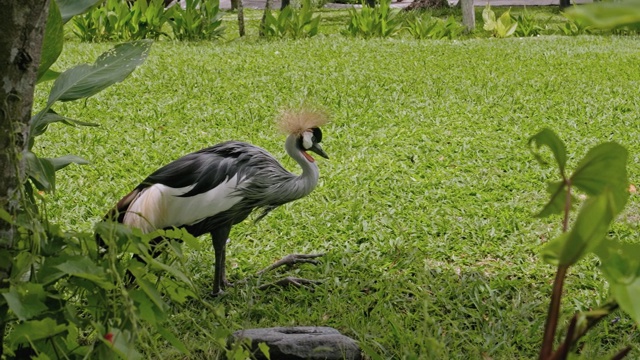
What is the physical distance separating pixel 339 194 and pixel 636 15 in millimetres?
4268

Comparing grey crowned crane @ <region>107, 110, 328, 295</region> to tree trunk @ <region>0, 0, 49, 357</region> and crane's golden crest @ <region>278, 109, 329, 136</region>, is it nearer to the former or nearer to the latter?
crane's golden crest @ <region>278, 109, 329, 136</region>

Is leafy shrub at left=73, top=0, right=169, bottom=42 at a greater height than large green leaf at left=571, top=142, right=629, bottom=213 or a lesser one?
lesser

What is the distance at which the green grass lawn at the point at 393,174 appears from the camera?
3.49 metres

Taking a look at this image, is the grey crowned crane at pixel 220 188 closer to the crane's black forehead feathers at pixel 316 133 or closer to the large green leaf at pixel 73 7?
the crane's black forehead feathers at pixel 316 133

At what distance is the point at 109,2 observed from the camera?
35.1 feet

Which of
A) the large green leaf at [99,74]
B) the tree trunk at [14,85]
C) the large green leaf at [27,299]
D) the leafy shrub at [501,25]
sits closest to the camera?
the large green leaf at [27,299]

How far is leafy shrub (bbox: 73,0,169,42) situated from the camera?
10.4 metres

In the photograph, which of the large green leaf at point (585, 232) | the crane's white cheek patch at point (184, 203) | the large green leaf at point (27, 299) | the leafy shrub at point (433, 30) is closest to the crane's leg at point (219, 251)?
the crane's white cheek patch at point (184, 203)

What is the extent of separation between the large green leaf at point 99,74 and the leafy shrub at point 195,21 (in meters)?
8.40

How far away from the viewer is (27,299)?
1.67 metres

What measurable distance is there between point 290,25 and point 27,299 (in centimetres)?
954

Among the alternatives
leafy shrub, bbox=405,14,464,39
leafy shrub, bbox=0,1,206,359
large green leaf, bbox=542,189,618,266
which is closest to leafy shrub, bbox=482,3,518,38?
leafy shrub, bbox=405,14,464,39

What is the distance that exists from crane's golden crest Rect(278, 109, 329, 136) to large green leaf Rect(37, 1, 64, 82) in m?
1.62

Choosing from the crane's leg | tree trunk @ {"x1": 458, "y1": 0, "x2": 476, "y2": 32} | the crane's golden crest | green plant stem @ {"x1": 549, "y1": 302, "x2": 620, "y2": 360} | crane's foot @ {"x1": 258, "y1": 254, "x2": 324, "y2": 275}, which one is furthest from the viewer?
tree trunk @ {"x1": 458, "y1": 0, "x2": 476, "y2": 32}
